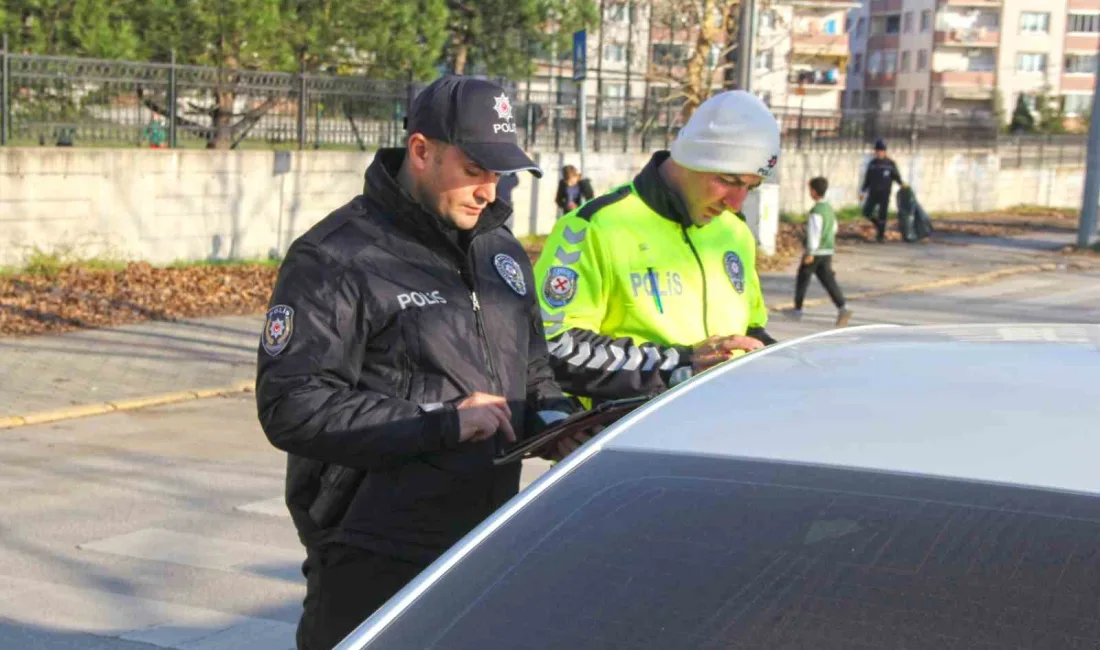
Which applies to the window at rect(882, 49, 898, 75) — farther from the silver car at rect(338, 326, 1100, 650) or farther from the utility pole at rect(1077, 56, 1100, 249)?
the silver car at rect(338, 326, 1100, 650)

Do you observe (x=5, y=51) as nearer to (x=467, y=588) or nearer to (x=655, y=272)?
(x=655, y=272)

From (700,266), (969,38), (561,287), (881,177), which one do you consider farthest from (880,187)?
(969,38)

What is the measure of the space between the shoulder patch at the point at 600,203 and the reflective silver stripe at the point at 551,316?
0.26m

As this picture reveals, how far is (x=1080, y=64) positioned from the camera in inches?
3575

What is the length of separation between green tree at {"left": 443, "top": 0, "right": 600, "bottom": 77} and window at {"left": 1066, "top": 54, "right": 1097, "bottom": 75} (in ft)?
238

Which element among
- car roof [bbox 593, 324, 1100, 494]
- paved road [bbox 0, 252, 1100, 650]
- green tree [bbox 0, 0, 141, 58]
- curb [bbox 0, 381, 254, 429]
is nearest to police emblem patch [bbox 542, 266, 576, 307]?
car roof [bbox 593, 324, 1100, 494]

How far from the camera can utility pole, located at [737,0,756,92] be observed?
17.4 m

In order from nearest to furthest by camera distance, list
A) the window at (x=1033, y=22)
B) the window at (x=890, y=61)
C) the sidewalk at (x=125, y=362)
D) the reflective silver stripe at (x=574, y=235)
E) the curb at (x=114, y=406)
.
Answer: the reflective silver stripe at (x=574, y=235), the curb at (x=114, y=406), the sidewalk at (x=125, y=362), the window at (x=1033, y=22), the window at (x=890, y=61)

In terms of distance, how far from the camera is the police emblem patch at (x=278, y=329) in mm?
2939

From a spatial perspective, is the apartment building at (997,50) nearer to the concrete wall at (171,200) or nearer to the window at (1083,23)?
the window at (1083,23)

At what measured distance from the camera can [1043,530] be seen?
2.00 metres

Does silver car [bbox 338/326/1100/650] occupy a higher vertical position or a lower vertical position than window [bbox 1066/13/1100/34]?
lower

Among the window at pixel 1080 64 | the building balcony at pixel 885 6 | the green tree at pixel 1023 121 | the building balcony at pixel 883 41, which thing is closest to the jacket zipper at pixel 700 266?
the green tree at pixel 1023 121

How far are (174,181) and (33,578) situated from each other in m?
10.8
